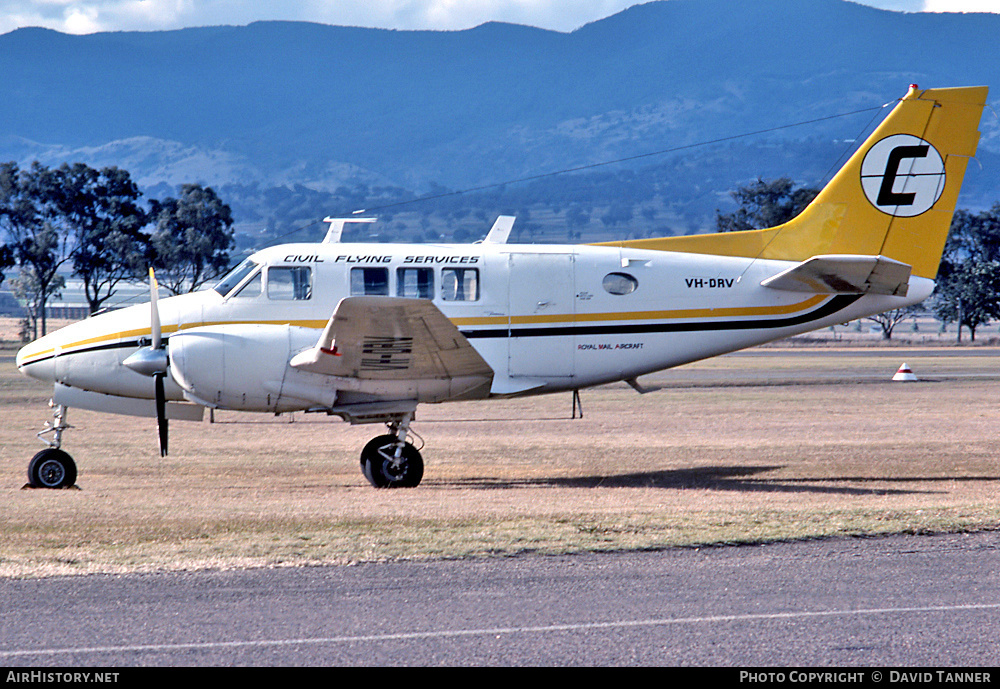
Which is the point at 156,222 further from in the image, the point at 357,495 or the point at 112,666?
the point at 112,666

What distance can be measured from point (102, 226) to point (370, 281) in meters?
67.6

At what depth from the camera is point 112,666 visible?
6211mm

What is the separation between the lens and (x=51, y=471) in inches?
565

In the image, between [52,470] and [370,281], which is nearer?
[52,470]

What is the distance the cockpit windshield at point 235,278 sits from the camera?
1509 centimetres

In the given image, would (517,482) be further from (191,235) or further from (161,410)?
(191,235)

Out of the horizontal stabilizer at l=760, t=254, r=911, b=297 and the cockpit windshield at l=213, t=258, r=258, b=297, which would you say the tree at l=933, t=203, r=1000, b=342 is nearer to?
the horizontal stabilizer at l=760, t=254, r=911, b=297

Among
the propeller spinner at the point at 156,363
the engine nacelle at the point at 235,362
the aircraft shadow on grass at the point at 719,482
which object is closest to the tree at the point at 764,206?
the aircraft shadow on grass at the point at 719,482

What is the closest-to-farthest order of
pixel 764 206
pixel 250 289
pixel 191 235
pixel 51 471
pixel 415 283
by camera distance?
pixel 51 471, pixel 250 289, pixel 415 283, pixel 191 235, pixel 764 206

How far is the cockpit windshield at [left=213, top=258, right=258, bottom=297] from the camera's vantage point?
1509 cm

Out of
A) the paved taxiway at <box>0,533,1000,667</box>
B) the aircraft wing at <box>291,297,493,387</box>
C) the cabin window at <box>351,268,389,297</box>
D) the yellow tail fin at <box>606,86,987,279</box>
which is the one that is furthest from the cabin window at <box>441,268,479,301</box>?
the paved taxiway at <box>0,533,1000,667</box>

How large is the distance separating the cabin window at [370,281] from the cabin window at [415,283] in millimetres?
195

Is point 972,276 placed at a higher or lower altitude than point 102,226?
lower

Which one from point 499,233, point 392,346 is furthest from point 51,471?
point 499,233
